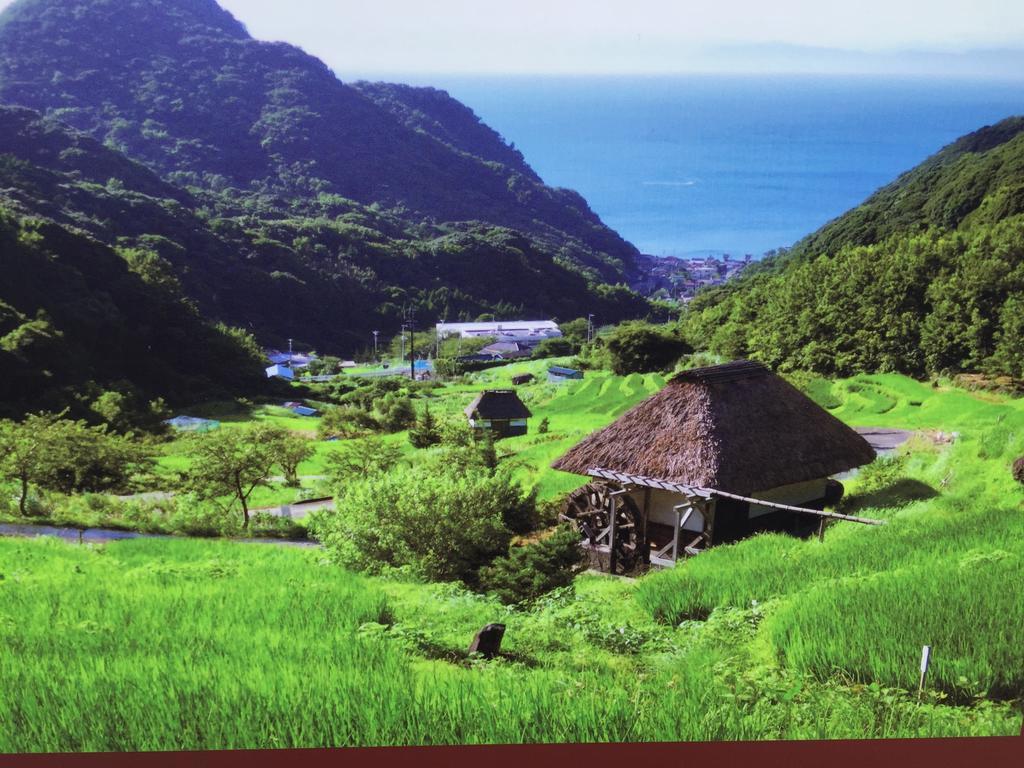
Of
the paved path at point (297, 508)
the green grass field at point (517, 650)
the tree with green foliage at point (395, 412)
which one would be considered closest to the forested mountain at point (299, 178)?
the tree with green foliage at point (395, 412)

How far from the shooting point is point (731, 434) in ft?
18.3

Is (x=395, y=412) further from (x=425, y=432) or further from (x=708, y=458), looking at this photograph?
(x=708, y=458)

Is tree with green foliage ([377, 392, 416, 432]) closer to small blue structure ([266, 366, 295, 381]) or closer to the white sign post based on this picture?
small blue structure ([266, 366, 295, 381])

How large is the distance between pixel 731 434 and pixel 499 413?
155 centimetres

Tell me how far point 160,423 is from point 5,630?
61.5 inches

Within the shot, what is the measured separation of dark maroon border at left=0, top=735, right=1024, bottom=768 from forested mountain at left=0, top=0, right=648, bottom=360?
2830 mm

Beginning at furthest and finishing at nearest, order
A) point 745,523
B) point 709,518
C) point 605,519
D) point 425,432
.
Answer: point 605,519, point 745,523, point 709,518, point 425,432

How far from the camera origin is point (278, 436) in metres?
4.91

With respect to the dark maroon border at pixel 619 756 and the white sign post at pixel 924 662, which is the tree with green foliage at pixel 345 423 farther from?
the white sign post at pixel 924 662

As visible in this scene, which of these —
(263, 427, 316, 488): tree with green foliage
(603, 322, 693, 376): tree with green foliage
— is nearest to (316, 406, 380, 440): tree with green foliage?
(263, 427, 316, 488): tree with green foliage

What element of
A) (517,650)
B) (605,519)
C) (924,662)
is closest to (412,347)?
(605,519)

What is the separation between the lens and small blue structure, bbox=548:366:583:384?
5.23 m

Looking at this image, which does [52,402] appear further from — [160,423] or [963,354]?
[963,354]

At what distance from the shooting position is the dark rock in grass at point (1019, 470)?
163 inches
